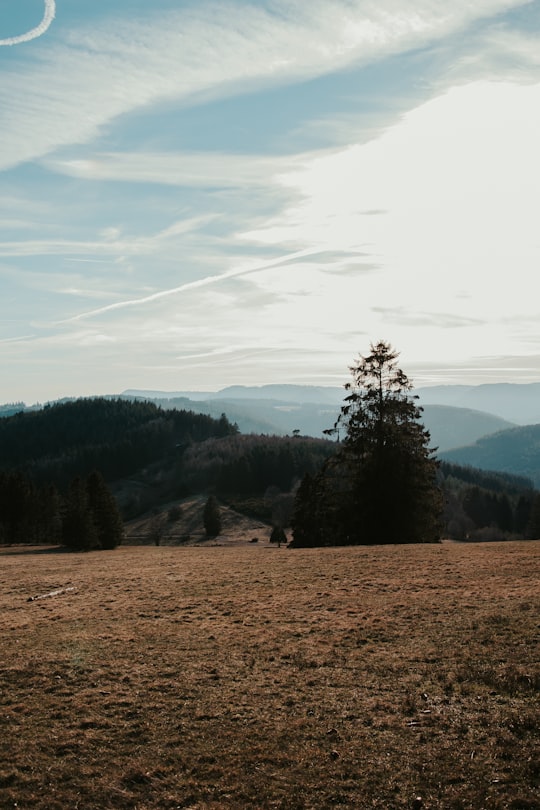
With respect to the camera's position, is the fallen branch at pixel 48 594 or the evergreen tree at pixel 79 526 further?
the evergreen tree at pixel 79 526

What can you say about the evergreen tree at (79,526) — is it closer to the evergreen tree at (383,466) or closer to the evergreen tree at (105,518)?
the evergreen tree at (105,518)

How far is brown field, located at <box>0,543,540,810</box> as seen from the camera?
8570mm

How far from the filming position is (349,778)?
867 centimetres

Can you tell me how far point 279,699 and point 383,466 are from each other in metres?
32.0

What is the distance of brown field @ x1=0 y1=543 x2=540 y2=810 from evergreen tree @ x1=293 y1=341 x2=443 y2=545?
20032mm

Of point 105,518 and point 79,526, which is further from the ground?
point 105,518

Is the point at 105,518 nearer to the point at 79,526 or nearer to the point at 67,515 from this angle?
the point at 67,515

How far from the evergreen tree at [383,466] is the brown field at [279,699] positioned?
20032 mm

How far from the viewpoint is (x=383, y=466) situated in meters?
42.4

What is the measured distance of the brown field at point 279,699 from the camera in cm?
857

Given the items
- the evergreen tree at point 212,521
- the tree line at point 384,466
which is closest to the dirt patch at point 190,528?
the evergreen tree at point 212,521

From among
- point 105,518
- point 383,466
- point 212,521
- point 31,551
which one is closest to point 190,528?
point 212,521

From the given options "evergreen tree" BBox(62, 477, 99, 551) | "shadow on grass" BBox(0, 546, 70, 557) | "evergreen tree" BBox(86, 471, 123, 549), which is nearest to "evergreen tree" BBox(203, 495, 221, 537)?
"evergreen tree" BBox(86, 471, 123, 549)

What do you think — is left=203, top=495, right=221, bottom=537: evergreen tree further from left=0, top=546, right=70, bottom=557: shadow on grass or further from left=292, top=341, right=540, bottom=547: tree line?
left=292, top=341, right=540, bottom=547: tree line
